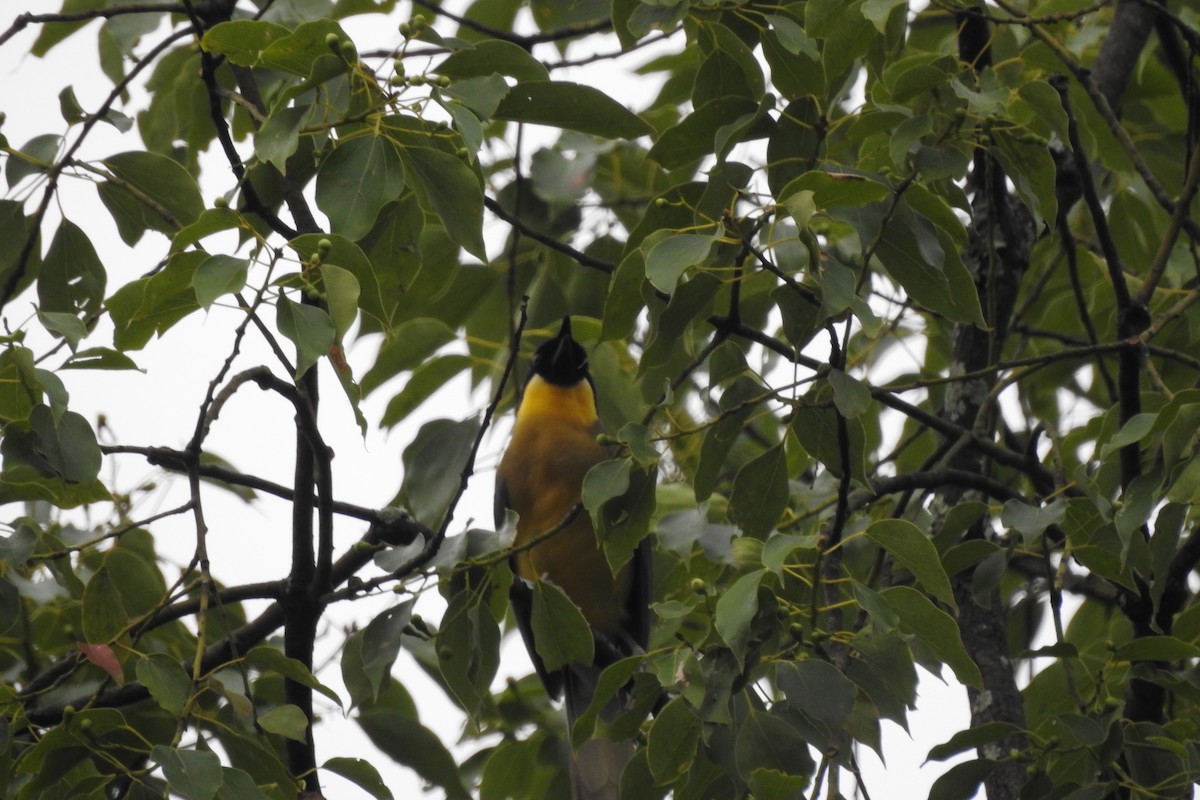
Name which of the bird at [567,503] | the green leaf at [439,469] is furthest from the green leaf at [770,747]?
the bird at [567,503]

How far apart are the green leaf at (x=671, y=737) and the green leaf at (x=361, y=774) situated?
476 millimetres

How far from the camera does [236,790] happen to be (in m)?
1.85

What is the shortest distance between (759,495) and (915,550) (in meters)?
0.47

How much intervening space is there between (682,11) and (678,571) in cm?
159

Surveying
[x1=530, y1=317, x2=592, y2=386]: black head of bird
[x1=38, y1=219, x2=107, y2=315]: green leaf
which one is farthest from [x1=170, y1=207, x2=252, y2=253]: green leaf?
[x1=530, y1=317, x2=592, y2=386]: black head of bird

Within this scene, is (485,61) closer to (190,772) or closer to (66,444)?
(66,444)

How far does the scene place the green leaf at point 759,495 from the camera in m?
2.38

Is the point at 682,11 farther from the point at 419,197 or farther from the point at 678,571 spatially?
the point at 678,571

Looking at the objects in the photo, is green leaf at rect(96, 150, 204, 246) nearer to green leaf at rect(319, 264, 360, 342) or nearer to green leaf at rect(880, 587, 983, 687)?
green leaf at rect(319, 264, 360, 342)

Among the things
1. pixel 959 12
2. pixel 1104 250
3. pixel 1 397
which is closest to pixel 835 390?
pixel 959 12

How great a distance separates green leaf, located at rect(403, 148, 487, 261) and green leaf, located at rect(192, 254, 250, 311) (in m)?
0.38

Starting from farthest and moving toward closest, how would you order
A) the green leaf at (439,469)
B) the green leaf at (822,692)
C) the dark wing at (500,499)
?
1. the dark wing at (500,499)
2. the green leaf at (439,469)
3. the green leaf at (822,692)

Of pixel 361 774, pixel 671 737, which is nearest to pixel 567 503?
pixel 361 774

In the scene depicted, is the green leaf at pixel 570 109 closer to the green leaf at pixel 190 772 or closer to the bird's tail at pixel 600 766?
the green leaf at pixel 190 772
